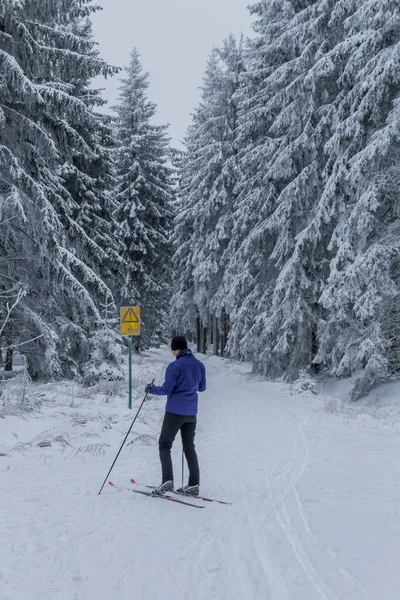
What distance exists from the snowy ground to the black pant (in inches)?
14.2

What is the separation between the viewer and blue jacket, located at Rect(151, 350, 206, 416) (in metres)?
6.09

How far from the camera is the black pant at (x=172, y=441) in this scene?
6.03 meters

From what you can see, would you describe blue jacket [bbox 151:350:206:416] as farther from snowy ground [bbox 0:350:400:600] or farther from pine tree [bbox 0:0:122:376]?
pine tree [bbox 0:0:122:376]

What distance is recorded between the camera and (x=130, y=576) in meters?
3.65

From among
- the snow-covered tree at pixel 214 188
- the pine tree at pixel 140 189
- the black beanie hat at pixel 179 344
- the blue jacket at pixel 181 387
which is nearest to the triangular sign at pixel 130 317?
the black beanie hat at pixel 179 344

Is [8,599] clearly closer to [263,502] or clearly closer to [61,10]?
[263,502]

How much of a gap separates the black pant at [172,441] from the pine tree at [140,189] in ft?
74.8

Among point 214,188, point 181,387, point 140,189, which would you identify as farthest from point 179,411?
point 140,189

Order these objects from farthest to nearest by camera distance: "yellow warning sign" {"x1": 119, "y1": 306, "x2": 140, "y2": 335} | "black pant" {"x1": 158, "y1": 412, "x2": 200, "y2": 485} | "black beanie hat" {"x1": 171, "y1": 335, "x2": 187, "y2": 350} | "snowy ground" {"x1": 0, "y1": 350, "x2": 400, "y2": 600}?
"yellow warning sign" {"x1": 119, "y1": 306, "x2": 140, "y2": 335} → "black beanie hat" {"x1": 171, "y1": 335, "x2": 187, "y2": 350} → "black pant" {"x1": 158, "y1": 412, "x2": 200, "y2": 485} → "snowy ground" {"x1": 0, "y1": 350, "x2": 400, "y2": 600}

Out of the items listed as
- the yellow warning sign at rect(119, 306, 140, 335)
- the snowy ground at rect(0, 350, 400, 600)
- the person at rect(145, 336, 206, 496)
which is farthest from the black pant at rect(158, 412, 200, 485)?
the yellow warning sign at rect(119, 306, 140, 335)

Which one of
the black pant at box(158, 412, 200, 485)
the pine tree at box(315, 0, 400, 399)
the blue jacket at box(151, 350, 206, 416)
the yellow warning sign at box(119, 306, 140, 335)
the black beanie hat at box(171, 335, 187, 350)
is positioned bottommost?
the black pant at box(158, 412, 200, 485)

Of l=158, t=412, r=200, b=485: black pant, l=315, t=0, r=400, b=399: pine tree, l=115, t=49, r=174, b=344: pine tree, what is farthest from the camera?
l=115, t=49, r=174, b=344: pine tree

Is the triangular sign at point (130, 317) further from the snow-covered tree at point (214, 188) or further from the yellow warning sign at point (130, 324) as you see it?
the snow-covered tree at point (214, 188)

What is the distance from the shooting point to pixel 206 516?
202 inches
